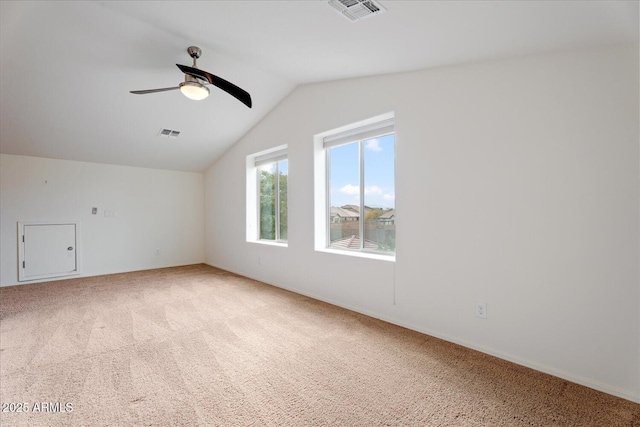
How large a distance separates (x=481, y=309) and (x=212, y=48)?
362 centimetres

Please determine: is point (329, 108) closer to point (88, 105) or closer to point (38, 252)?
point (88, 105)

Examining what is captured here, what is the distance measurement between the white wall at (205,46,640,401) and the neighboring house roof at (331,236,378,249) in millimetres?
313

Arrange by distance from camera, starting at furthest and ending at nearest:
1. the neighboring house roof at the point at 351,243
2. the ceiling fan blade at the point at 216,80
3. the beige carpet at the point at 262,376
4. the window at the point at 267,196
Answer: the window at the point at 267,196 < the neighboring house roof at the point at 351,243 < the ceiling fan blade at the point at 216,80 < the beige carpet at the point at 262,376

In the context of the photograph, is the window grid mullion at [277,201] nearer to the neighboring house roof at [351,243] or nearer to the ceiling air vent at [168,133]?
the neighboring house roof at [351,243]

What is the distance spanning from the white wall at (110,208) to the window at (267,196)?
204 centimetres

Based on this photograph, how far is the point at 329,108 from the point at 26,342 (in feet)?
12.7

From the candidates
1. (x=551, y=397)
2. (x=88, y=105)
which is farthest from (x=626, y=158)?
(x=88, y=105)

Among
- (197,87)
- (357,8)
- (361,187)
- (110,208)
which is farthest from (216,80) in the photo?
(110,208)

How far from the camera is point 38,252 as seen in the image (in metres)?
4.80

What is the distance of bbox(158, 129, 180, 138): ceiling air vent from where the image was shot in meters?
4.61

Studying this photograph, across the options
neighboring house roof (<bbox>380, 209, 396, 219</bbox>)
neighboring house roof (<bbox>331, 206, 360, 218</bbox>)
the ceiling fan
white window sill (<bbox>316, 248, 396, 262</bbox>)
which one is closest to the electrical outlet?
white window sill (<bbox>316, 248, 396, 262</bbox>)

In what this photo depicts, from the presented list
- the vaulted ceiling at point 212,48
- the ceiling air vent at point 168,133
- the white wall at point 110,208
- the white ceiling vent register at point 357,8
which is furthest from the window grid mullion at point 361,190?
the white wall at point 110,208

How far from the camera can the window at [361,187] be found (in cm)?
331

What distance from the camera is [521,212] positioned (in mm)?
2174
